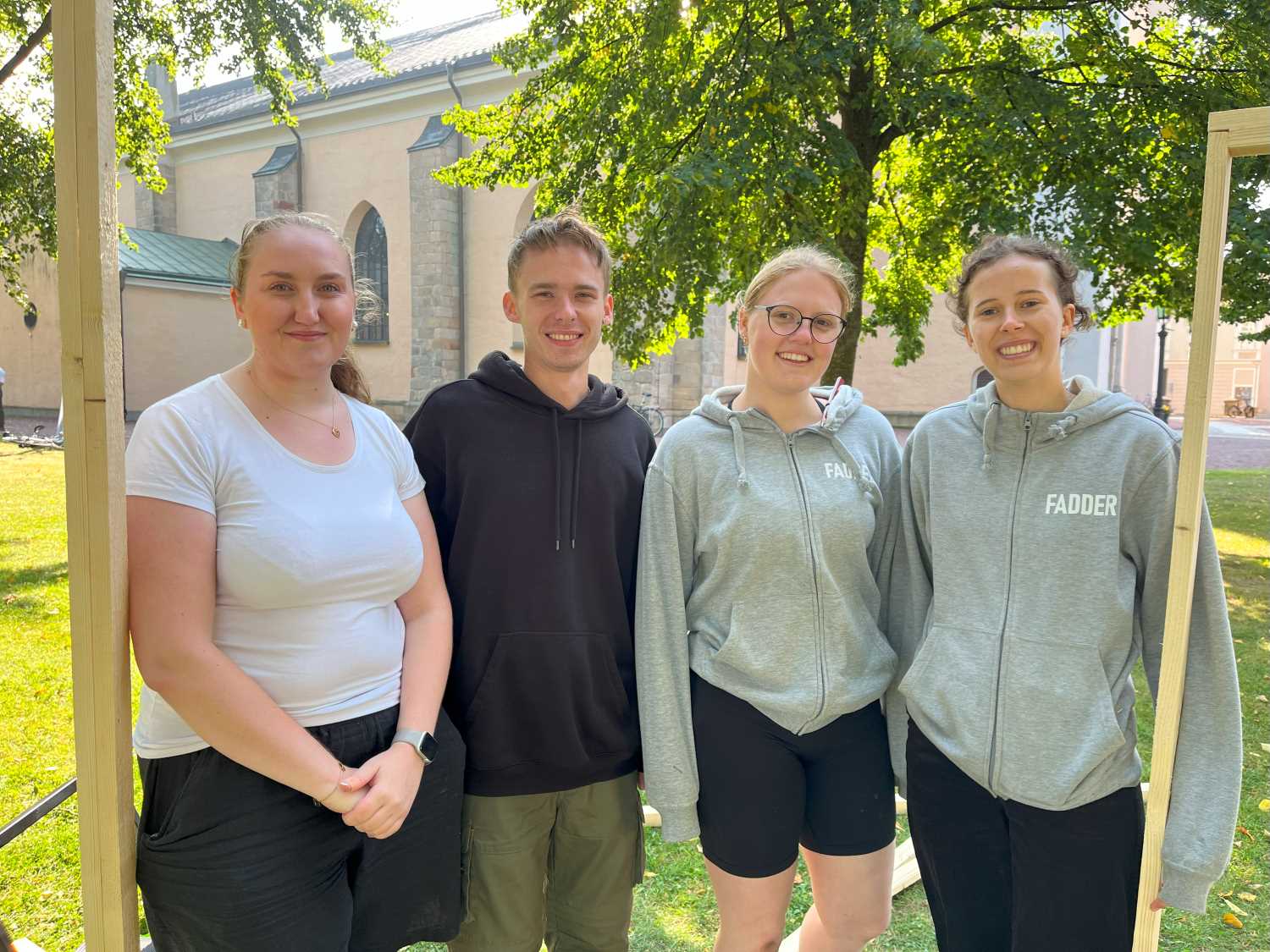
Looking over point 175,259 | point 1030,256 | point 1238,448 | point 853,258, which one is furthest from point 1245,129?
point 175,259

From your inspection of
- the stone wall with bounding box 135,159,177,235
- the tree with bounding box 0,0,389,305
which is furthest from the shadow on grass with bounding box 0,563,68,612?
the stone wall with bounding box 135,159,177,235

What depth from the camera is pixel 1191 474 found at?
5.40 ft

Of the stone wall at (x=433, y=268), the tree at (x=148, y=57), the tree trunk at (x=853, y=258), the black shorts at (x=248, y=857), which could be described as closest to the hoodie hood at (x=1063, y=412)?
the black shorts at (x=248, y=857)

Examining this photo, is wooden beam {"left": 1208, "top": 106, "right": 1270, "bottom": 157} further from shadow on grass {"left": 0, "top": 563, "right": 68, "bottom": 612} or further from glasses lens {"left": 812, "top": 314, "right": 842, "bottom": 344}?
shadow on grass {"left": 0, "top": 563, "right": 68, "bottom": 612}

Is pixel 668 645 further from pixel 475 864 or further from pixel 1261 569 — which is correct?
pixel 1261 569

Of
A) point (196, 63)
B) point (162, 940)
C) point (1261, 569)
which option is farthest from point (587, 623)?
point (196, 63)

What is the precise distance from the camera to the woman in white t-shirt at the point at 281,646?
1.64 meters

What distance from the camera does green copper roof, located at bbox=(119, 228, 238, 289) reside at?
2342 centimetres

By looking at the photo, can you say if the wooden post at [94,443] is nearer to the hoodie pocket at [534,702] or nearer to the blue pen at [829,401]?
the hoodie pocket at [534,702]

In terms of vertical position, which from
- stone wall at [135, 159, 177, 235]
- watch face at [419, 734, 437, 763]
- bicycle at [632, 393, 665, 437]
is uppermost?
stone wall at [135, 159, 177, 235]

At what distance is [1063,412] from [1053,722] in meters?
0.66

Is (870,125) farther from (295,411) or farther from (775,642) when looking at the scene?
(295,411)

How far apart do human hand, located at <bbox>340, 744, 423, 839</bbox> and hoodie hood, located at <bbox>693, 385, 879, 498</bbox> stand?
3.22ft

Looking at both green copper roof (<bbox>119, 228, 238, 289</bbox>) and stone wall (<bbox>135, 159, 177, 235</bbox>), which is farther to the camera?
stone wall (<bbox>135, 159, 177, 235</bbox>)
